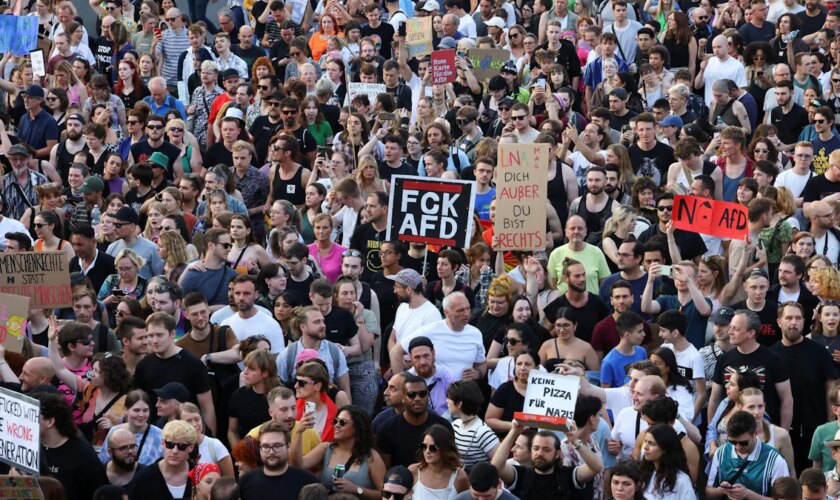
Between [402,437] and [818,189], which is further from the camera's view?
[818,189]

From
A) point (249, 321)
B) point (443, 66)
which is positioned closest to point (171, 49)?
point (443, 66)

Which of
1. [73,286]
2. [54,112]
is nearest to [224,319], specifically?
[73,286]

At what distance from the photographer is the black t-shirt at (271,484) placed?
10469 millimetres

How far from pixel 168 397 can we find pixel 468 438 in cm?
194

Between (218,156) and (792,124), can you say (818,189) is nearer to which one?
(792,124)

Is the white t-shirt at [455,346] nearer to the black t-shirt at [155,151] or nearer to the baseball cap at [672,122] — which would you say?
the baseball cap at [672,122]

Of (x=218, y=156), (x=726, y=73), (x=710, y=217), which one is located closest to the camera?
(x=710, y=217)

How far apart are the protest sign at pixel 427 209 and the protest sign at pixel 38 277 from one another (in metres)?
2.61

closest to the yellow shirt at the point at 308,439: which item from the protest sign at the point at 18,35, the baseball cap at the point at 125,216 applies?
the baseball cap at the point at 125,216

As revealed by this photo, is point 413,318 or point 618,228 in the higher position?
point 618,228

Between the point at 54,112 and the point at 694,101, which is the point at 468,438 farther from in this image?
the point at 54,112

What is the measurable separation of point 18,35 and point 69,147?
2552mm

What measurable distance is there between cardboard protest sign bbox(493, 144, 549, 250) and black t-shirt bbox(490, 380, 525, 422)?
2220 millimetres

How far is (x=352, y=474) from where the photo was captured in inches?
434
